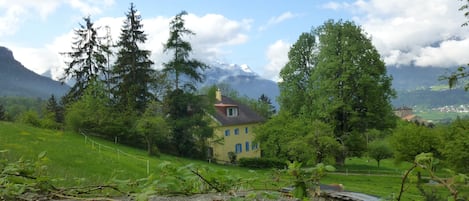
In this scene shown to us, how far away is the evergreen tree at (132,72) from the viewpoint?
40188 millimetres

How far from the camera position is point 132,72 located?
40.6 m

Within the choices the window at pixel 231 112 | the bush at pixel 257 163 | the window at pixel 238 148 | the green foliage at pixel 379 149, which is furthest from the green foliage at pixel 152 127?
the green foliage at pixel 379 149

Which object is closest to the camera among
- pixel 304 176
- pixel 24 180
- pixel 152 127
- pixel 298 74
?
pixel 304 176

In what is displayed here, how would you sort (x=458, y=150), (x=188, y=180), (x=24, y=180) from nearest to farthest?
1. (x=188, y=180)
2. (x=24, y=180)
3. (x=458, y=150)

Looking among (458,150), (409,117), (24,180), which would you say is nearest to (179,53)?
(458,150)

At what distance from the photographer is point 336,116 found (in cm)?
3622

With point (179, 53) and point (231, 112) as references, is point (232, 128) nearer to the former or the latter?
point (231, 112)

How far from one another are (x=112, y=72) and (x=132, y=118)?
7.04 meters

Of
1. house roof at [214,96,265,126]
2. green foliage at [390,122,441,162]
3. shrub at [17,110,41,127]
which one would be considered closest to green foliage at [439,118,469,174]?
green foliage at [390,122,441,162]

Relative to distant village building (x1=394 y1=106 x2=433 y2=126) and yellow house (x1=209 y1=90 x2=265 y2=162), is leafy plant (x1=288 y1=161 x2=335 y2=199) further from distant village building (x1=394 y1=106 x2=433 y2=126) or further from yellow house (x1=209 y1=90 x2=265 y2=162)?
distant village building (x1=394 y1=106 x2=433 y2=126)

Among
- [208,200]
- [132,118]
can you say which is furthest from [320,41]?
[208,200]

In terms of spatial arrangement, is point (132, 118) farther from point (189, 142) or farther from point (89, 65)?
point (89, 65)

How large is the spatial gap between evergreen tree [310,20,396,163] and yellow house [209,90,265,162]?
11435 millimetres

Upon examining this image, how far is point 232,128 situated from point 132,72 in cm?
1340
